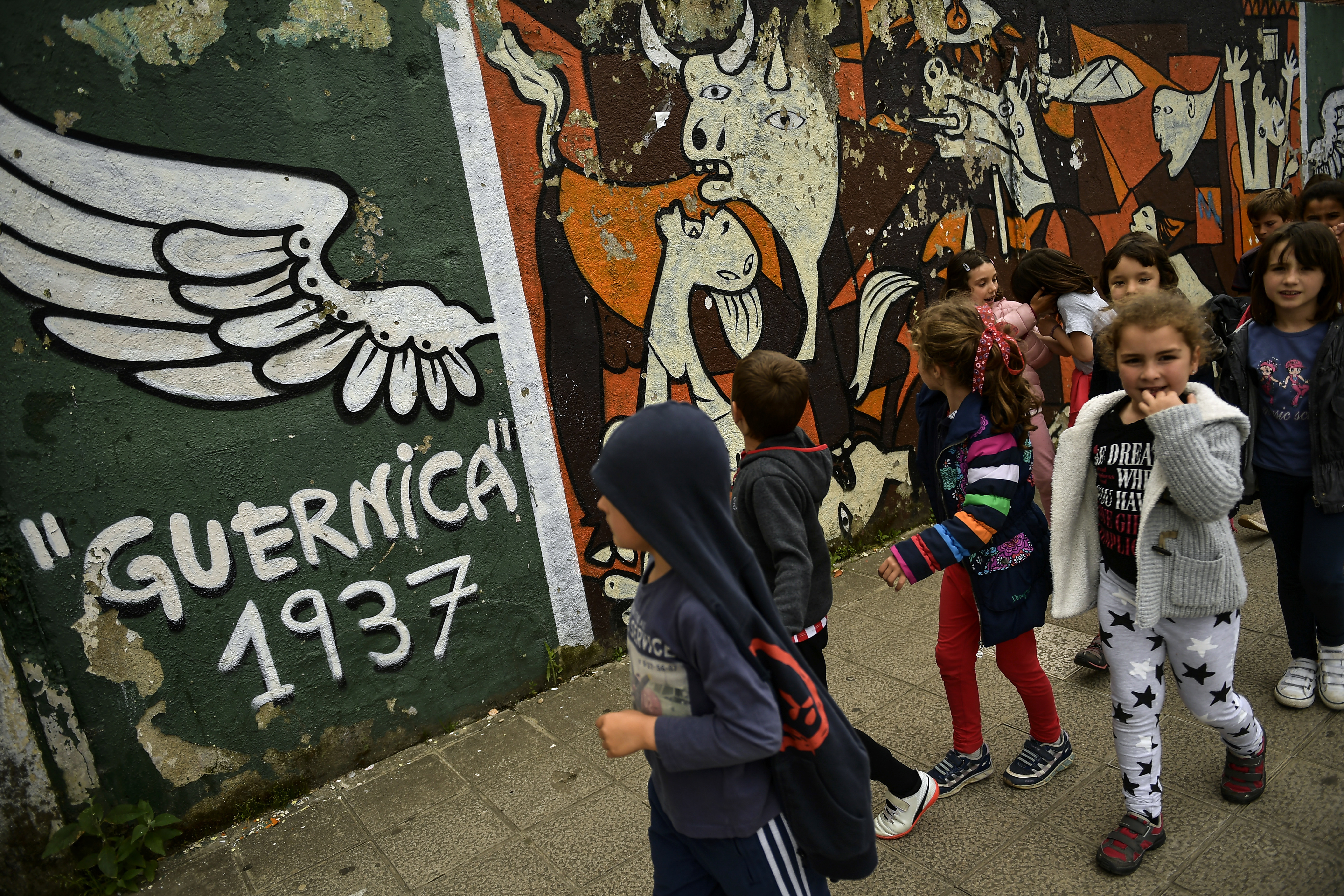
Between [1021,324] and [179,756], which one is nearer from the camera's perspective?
[179,756]

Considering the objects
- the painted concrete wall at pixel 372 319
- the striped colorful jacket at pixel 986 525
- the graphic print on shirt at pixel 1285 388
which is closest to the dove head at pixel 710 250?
the painted concrete wall at pixel 372 319

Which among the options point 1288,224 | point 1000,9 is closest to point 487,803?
point 1288,224

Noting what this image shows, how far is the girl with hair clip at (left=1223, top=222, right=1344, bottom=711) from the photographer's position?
108 inches

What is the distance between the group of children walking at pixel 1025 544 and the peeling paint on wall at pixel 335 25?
7.45 feet

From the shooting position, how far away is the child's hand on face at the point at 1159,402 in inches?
83.8

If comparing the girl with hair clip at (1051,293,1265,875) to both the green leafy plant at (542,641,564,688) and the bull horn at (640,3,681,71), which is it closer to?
the green leafy plant at (542,641,564,688)

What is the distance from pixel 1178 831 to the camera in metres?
2.52

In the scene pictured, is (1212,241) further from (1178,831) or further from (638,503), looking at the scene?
(638,503)

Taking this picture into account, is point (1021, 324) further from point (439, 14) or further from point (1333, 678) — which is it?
point (439, 14)

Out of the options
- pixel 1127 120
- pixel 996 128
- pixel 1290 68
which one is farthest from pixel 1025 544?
pixel 1290 68

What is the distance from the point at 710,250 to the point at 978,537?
2.52 meters

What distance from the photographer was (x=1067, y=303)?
374cm

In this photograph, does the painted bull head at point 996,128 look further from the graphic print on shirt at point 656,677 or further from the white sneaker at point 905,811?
the graphic print on shirt at point 656,677

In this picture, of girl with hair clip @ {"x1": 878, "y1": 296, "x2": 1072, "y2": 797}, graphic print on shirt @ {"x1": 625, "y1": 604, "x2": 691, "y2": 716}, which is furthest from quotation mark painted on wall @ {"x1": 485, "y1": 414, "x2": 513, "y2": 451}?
graphic print on shirt @ {"x1": 625, "y1": 604, "x2": 691, "y2": 716}
